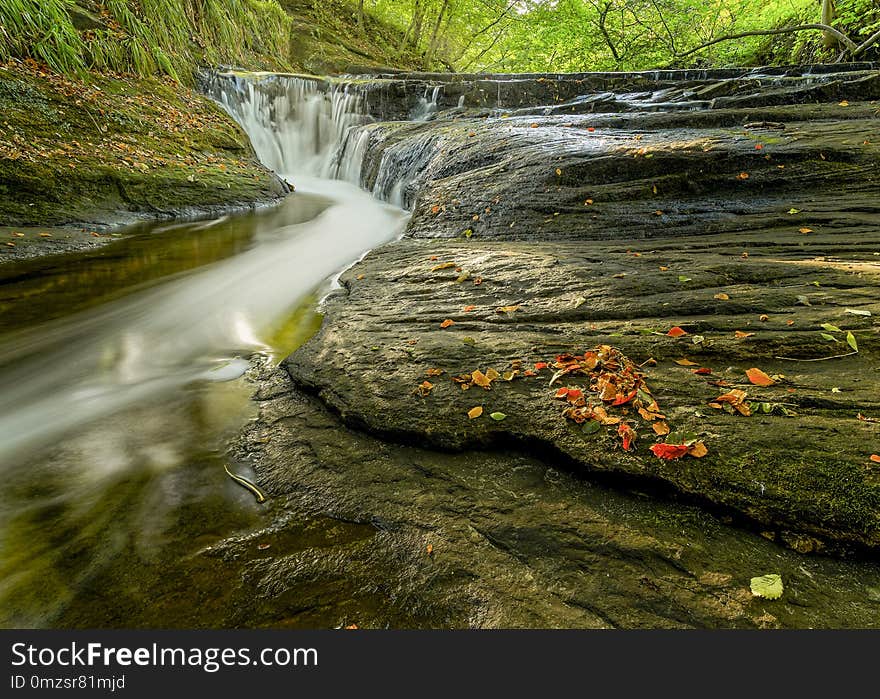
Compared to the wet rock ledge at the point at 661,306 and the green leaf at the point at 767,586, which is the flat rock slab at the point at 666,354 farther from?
the green leaf at the point at 767,586

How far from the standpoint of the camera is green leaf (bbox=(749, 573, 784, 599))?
1.47 m

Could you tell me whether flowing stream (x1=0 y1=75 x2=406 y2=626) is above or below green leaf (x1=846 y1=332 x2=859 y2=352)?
below

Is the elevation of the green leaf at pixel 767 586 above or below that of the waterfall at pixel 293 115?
below

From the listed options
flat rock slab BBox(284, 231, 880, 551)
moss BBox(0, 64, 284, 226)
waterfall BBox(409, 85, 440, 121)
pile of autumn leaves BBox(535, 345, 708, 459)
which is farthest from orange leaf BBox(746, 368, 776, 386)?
waterfall BBox(409, 85, 440, 121)

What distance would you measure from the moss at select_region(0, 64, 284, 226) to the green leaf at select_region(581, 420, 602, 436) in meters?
8.00

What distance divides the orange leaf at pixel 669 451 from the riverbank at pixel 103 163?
24.1 ft

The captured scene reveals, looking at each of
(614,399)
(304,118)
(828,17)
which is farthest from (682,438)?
(828,17)

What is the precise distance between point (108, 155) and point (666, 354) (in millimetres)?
9251

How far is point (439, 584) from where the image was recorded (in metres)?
1.66

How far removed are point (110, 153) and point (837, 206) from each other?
10.2m

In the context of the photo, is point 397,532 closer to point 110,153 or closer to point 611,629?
point 611,629

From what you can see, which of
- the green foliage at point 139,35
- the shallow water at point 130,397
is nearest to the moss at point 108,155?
the green foliage at point 139,35

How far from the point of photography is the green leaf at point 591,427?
210 cm

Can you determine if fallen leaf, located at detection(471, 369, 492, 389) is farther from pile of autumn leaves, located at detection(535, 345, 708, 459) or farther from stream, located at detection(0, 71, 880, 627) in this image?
stream, located at detection(0, 71, 880, 627)
